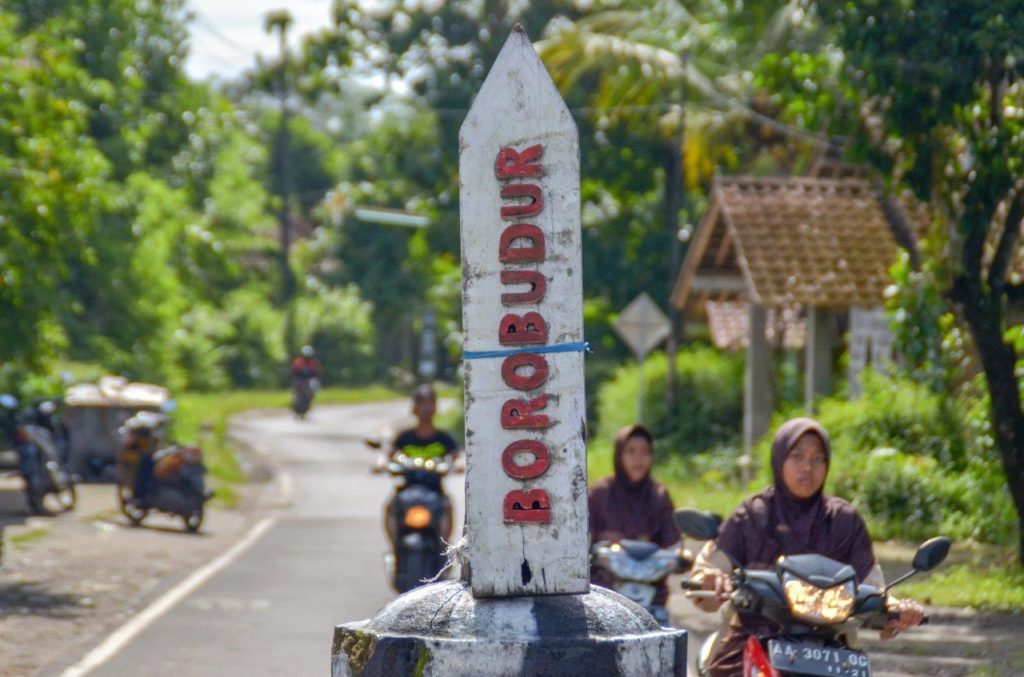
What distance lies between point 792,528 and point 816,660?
94cm

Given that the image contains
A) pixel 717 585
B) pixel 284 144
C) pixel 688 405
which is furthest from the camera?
pixel 284 144

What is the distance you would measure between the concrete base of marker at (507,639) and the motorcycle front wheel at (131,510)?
14.7 meters

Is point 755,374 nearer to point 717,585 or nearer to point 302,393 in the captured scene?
point 717,585

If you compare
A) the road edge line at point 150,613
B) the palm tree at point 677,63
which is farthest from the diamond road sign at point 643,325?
the road edge line at point 150,613

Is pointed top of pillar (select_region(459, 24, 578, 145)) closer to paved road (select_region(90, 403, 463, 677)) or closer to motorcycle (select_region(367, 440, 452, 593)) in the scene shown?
paved road (select_region(90, 403, 463, 677))

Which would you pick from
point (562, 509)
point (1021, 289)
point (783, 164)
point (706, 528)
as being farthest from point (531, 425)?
point (783, 164)

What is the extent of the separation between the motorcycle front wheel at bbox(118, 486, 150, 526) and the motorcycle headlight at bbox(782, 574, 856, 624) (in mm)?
14575

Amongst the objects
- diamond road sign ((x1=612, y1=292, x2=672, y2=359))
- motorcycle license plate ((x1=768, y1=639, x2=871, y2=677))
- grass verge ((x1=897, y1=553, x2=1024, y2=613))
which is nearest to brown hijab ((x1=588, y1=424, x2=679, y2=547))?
motorcycle license plate ((x1=768, y1=639, x2=871, y2=677))

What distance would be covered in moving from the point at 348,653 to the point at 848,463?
1363 centimetres

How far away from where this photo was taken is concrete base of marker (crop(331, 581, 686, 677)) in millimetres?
5016

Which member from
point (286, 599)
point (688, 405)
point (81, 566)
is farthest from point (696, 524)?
point (688, 405)

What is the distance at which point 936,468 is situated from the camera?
59.4 ft

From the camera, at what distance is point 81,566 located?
1537 cm

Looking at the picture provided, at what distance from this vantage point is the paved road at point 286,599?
408 inches
